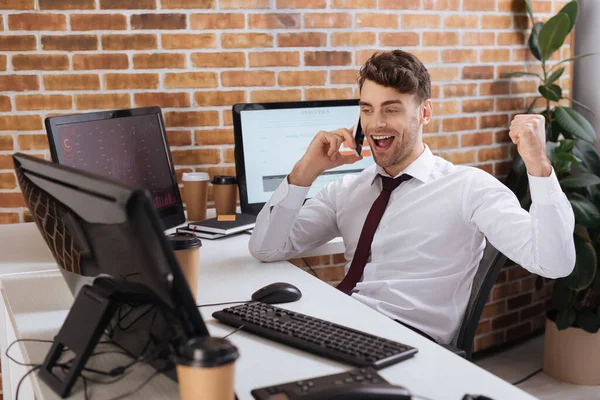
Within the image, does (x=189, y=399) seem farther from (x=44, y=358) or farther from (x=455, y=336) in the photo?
(x=455, y=336)

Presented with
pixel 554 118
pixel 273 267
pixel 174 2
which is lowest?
pixel 273 267

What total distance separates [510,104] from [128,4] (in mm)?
1965

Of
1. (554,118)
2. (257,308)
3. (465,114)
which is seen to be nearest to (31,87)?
(257,308)

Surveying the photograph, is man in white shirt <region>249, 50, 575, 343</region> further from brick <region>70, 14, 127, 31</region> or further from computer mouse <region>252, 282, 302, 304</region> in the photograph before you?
brick <region>70, 14, 127, 31</region>

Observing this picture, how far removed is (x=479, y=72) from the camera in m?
3.38

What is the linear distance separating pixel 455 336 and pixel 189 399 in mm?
1096

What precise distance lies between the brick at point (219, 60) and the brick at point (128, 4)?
0.25 m

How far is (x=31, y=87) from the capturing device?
256 cm

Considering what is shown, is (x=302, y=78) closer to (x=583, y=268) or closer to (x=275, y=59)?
(x=275, y=59)

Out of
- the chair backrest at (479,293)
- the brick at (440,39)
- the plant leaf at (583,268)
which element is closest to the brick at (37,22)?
the brick at (440,39)

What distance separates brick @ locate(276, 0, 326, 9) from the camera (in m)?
2.88

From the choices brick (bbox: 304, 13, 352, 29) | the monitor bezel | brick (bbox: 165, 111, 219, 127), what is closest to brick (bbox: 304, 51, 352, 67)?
brick (bbox: 304, 13, 352, 29)

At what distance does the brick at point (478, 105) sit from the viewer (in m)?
3.38

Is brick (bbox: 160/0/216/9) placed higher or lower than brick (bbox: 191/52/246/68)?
higher
